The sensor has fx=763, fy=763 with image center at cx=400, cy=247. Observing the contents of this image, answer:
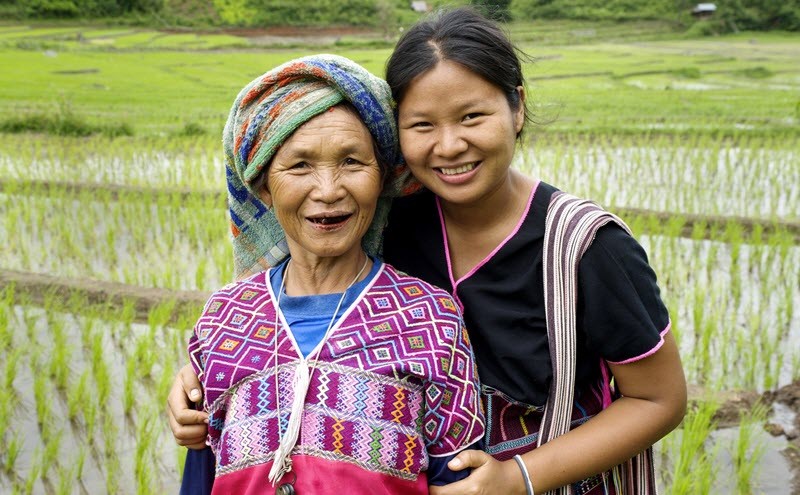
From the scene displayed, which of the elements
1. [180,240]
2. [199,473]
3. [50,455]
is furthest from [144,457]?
[180,240]

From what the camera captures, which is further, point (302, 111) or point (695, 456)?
point (695, 456)

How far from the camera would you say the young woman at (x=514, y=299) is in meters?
1.23

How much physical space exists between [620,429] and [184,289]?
3261 millimetres

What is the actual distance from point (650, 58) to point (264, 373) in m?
14.5

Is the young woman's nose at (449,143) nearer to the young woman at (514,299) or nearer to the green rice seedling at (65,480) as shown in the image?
the young woman at (514,299)

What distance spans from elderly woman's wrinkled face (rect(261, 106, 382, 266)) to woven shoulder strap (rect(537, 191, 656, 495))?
1.03ft

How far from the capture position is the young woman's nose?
4.21ft

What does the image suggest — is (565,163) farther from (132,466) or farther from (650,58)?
(650,58)

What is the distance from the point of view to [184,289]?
4156 millimetres

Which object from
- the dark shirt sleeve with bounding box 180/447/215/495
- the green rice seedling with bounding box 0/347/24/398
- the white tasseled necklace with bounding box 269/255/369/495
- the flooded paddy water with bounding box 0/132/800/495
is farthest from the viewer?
the green rice seedling with bounding box 0/347/24/398

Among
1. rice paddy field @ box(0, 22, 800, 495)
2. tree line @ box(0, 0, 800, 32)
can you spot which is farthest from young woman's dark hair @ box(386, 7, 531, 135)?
tree line @ box(0, 0, 800, 32)

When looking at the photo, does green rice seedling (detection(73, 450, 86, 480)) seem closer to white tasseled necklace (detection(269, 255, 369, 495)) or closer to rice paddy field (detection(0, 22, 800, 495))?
rice paddy field (detection(0, 22, 800, 495))

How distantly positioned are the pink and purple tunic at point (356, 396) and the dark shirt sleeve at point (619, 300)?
217 mm

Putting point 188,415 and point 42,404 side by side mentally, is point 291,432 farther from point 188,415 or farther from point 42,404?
point 42,404
